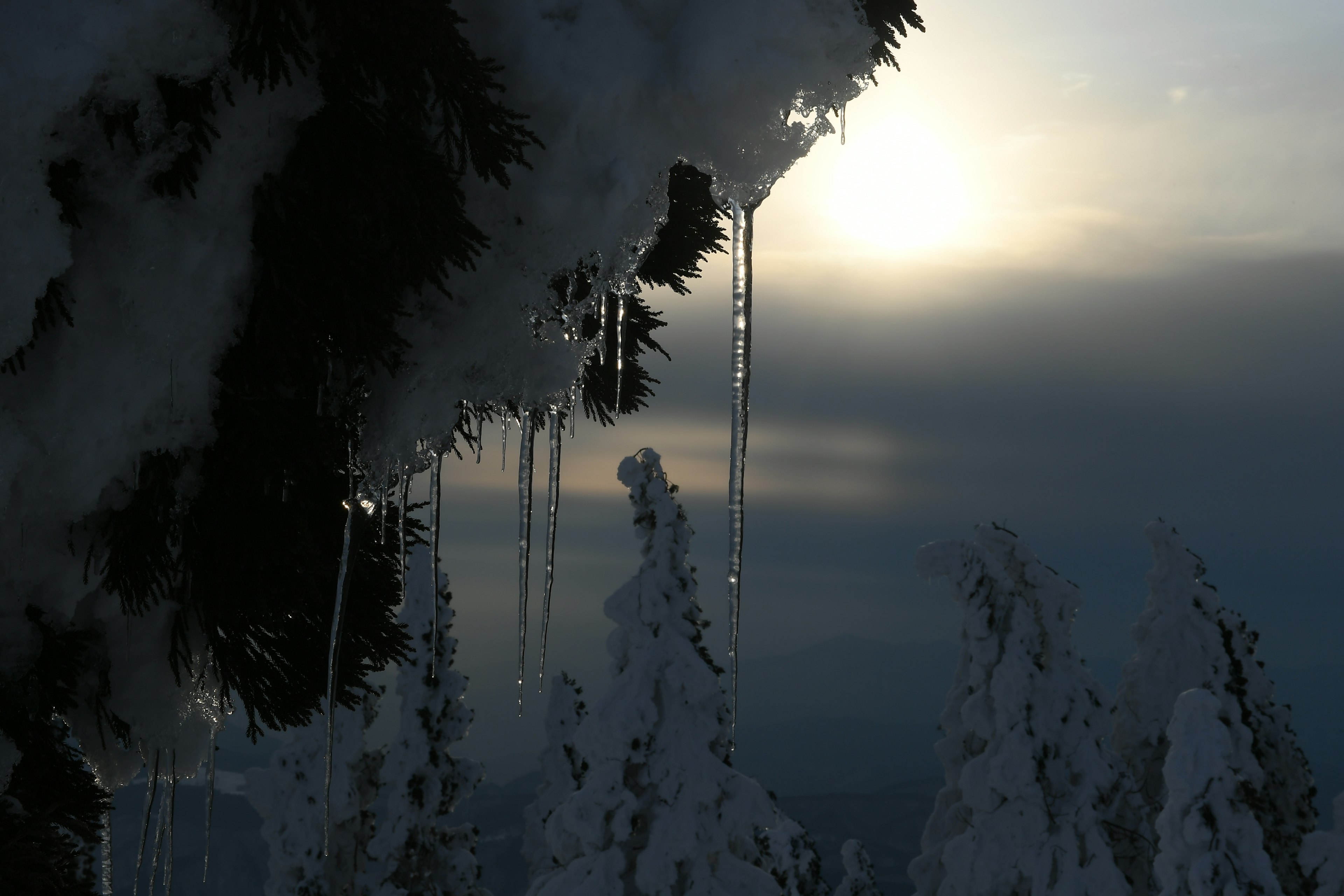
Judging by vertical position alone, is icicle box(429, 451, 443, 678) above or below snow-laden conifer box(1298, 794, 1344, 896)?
above

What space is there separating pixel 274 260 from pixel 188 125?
1.95ft

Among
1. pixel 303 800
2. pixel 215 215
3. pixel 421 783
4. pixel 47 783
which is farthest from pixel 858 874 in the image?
pixel 215 215

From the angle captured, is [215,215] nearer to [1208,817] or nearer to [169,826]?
[169,826]

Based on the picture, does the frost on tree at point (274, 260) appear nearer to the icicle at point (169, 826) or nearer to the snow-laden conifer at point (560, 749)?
the icicle at point (169, 826)

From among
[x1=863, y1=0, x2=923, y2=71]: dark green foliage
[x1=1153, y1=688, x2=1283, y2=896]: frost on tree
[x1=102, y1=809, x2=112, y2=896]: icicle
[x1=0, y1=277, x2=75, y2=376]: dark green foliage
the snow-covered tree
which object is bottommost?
the snow-covered tree

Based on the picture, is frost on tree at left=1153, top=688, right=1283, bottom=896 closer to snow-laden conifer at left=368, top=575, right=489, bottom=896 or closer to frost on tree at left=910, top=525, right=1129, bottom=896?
frost on tree at left=910, top=525, right=1129, bottom=896

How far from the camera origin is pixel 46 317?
3898 mm

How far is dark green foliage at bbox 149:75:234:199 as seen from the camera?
3908mm

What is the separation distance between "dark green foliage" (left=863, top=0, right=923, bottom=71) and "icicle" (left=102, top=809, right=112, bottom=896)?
211 inches

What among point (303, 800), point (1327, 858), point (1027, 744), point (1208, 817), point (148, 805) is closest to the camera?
point (148, 805)

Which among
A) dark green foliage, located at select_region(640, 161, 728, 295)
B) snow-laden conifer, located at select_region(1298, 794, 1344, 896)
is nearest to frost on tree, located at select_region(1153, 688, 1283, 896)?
snow-laden conifer, located at select_region(1298, 794, 1344, 896)

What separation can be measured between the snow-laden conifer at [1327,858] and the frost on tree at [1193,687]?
3152 mm

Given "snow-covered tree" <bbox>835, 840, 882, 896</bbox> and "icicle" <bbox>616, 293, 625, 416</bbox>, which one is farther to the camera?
"snow-covered tree" <bbox>835, 840, 882, 896</bbox>

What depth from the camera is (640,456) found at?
1445 centimetres
